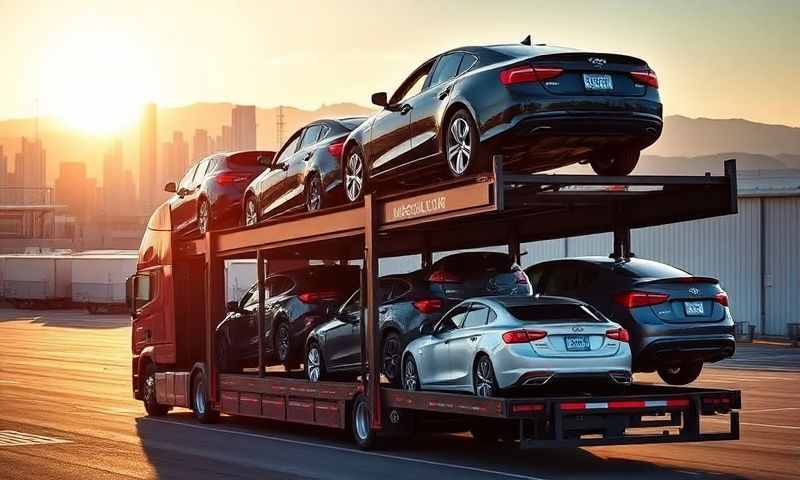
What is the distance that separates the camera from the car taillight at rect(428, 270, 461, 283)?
51.7 ft

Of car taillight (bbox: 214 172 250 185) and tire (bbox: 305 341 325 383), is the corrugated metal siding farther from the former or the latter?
tire (bbox: 305 341 325 383)

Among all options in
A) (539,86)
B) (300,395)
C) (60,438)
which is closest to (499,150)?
(539,86)

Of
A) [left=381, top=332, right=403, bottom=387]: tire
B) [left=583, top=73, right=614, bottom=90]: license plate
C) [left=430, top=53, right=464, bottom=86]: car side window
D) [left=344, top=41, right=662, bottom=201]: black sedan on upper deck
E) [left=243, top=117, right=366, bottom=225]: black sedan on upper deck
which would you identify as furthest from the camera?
[left=243, top=117, right=366, bottom=225]: black sedan on upper deck

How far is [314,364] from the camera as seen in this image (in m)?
17.9

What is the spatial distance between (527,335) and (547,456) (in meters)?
2.76

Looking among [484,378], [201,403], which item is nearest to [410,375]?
[484,378]

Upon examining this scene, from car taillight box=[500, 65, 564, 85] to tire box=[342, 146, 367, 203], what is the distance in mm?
3531

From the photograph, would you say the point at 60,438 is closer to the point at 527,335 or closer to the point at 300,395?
the point at 300,395

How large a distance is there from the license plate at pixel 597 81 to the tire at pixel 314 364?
19.9ft

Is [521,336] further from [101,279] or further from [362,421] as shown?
[101,279]

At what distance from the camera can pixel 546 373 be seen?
44.3 feet

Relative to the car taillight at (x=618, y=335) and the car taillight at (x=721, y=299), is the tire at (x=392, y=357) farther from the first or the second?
the car taillight at (x=721, y=299)

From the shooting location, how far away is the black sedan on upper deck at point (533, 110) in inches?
509

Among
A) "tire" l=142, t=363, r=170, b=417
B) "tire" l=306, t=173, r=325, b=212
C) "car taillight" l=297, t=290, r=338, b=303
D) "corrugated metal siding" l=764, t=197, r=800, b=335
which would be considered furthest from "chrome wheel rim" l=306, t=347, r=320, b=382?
"corrugated metal siding" l=764, t=197, r=800, b=335
